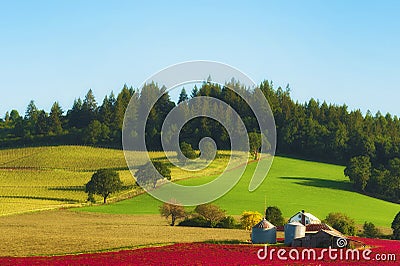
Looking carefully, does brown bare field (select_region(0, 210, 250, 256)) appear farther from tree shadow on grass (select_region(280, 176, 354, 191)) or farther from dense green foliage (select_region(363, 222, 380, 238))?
tree shadow on grass (select_region(280, 176, 354, 191))

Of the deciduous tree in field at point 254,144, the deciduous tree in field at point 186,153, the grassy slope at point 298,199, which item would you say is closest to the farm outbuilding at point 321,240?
the grassy slope at point 298,199

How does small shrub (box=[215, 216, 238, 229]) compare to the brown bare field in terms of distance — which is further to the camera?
small shrub (box=[215, 216, 238, 229])

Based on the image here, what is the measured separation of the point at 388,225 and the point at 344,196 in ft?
88.7

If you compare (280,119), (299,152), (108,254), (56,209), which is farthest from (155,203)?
(280,119)

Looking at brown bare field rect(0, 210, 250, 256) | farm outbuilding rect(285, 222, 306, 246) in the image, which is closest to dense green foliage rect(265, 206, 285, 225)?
brown bare field rect(0, 210, 250, 256)

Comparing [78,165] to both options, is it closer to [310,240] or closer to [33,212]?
[33,212]

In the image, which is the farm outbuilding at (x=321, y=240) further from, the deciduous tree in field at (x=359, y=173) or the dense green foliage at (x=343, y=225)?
the deciduous tree in field at (x=359, y=173)

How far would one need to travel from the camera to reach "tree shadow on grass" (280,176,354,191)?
12500cm

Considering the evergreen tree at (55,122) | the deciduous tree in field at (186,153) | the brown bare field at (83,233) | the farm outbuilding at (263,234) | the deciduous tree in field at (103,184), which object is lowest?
the brown bare field at (83,233)

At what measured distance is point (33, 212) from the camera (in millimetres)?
84812

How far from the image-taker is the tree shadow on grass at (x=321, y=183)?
12500 centimetres

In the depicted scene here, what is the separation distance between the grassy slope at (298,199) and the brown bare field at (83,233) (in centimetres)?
1016

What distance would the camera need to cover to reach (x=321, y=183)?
127938 mm

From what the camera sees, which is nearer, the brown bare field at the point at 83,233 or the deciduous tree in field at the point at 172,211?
the brown bare field at the point at 83,233
